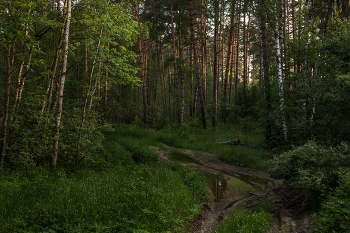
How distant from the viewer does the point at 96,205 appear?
15.0ft

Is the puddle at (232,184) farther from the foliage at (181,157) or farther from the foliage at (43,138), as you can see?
the foliage at (43,138)

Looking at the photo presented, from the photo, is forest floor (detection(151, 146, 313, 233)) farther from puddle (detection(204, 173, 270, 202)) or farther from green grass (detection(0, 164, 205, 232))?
green grass (detection(0, 164, 205, 232))

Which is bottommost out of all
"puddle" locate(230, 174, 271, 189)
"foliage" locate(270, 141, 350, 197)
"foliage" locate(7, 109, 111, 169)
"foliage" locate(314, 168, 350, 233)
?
"puddle" locate(230, 174, 271, 189)

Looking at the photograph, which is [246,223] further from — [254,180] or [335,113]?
[335,113]

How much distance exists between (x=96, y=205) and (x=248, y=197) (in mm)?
5085

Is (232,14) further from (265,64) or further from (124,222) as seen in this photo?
(124,222)

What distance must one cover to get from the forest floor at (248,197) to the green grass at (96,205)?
61 cm

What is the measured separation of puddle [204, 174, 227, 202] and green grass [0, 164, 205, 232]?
1.12 metres

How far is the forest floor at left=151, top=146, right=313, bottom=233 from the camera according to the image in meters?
5.38

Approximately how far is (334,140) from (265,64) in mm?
6683

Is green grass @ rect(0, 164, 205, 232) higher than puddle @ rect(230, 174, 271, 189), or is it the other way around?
green grass @ rect(0, 164, 205, 232)

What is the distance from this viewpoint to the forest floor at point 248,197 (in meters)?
5.38

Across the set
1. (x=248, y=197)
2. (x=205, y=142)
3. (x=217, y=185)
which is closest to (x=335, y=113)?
(x=248, y=197)

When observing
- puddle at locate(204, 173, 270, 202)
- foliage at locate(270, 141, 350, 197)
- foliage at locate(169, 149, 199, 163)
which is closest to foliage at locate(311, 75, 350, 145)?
foliage at locate(270, 141, 350, 197)
